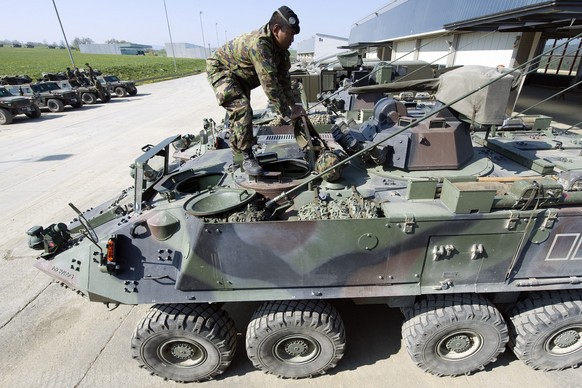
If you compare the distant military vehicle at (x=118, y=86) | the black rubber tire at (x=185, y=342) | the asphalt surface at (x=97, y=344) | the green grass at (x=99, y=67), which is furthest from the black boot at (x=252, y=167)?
the green grass at (x=99, y=67)

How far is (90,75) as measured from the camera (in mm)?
24812

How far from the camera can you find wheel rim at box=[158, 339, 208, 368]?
3.77 m

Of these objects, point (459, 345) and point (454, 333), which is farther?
point (459, 345)

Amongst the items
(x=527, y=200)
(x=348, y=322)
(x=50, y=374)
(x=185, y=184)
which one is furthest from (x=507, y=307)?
(x=50, y=374)

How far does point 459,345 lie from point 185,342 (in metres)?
3.01

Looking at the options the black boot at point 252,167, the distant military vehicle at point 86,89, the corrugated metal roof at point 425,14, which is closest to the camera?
the black boot at point 252,167

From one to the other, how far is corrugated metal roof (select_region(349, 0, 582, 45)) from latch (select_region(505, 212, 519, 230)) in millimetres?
8165

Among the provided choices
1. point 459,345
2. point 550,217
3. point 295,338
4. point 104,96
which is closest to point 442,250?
point 550,217

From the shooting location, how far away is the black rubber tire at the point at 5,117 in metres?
18.4

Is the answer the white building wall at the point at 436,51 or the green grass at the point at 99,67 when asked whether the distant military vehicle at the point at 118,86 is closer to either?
the green grass at the point at 99,67

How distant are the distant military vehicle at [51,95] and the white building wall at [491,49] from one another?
22.5m

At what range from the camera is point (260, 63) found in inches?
138

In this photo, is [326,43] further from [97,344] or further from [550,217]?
[97,344]

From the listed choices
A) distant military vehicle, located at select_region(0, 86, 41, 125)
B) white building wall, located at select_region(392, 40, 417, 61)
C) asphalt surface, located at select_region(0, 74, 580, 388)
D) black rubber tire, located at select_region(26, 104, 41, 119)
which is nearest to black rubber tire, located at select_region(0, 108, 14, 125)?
distant military vehicle, located at select_region(0, 86, 41, 125)
